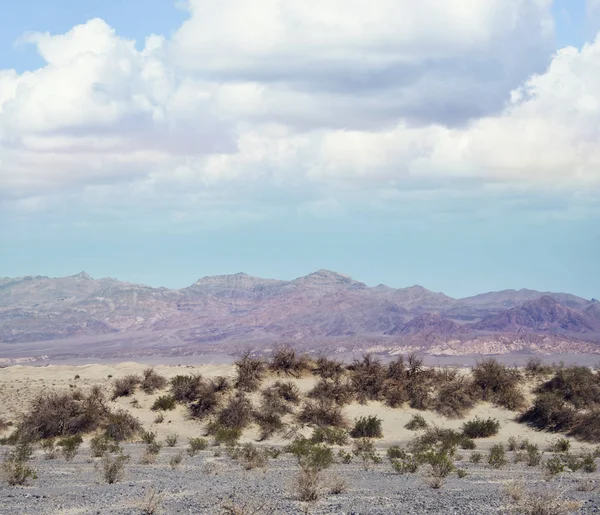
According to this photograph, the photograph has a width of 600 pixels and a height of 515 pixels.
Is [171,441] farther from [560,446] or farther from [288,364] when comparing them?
[560,446]

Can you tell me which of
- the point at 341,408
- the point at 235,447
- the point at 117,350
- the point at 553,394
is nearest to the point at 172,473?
the point at 235,447

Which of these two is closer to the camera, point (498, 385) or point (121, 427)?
point (121, 427)

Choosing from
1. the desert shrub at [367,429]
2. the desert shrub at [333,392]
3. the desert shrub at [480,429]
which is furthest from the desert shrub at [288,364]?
the desert shrub at [480,429]

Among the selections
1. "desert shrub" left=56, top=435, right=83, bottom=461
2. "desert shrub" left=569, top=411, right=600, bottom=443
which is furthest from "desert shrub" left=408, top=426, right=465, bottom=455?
"desert shrub" left=56, top=435, right=83, bottom=461

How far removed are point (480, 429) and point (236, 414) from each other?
13292mm

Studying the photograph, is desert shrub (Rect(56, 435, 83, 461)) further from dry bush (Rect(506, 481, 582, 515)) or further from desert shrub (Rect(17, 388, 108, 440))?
dry bush (Rect(506, 481, 582, 515))

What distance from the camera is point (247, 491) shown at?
2112 centimetres

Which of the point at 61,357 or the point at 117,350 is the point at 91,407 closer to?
the point at 61,357

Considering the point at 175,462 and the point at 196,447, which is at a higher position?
the point at 175,462

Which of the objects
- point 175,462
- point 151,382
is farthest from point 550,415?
point 151,382

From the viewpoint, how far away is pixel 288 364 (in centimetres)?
4606

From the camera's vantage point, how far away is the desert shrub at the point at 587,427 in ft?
123

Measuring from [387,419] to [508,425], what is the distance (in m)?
6.75

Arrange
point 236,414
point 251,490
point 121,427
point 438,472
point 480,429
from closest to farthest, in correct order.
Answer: point 251,490, point 438,472, point 121,427, point 480,429, point 236,414
